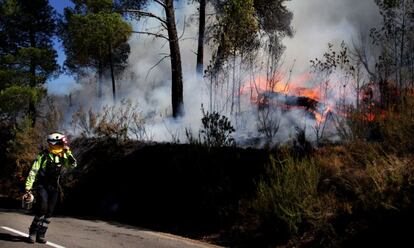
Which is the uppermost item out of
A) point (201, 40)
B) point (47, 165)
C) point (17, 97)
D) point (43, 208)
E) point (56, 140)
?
point (201, 40)

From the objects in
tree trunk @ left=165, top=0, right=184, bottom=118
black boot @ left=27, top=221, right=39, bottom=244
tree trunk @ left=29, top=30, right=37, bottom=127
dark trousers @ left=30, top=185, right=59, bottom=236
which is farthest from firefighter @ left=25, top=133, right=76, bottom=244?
tree trunk @ left=29, top=30, right=37, bottom=127

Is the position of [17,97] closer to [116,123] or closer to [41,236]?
[116,123]

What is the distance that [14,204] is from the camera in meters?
→ 20.6

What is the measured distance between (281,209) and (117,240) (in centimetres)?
313

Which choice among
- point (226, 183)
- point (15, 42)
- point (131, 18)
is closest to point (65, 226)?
point (226, 183)

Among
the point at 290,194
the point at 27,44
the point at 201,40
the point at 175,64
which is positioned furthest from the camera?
the point at 27,44

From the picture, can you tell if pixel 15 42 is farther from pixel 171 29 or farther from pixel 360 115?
pixel 360 115

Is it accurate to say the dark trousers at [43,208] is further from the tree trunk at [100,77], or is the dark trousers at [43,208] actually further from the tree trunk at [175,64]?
the tree trunk at [100,77]

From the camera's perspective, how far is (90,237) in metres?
10.5

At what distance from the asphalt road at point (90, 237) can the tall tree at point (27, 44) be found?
62.3 feet

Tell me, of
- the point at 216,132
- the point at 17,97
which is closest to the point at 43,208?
the point at 216,132

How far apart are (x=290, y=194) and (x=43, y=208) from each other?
4.48 metres

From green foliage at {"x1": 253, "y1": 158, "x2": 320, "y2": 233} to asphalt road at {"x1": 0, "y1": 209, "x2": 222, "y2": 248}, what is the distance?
55.0 inches

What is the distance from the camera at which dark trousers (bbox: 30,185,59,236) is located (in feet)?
31.1
